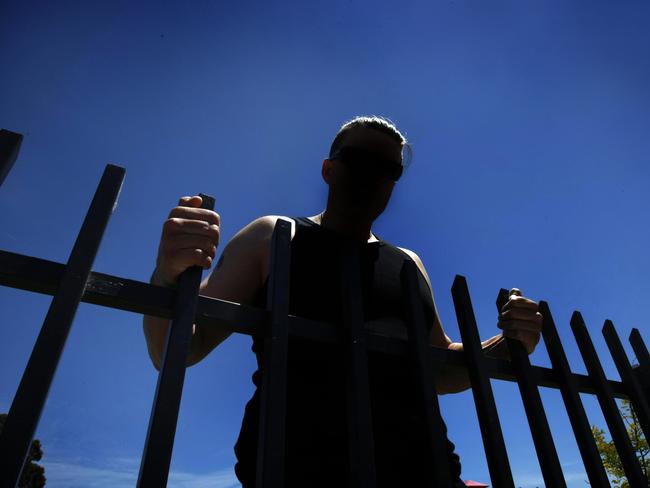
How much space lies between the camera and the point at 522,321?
192 centimetres

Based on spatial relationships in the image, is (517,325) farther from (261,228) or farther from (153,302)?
(153,302)

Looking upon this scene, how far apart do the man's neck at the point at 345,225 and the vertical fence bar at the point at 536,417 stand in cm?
92

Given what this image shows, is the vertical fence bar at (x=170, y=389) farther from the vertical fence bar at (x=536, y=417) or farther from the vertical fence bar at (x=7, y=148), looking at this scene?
the vertical fence bar at (x=536, y=417)

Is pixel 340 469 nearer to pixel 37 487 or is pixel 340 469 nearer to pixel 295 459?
pixel 295 459

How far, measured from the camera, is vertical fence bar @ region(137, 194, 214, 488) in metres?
0.98

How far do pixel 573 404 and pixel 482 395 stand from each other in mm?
623

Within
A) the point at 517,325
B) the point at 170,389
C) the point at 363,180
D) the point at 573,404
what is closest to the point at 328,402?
the point at 170,389

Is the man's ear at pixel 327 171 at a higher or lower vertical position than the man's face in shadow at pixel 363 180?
higher

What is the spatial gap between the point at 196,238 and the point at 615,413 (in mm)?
2244

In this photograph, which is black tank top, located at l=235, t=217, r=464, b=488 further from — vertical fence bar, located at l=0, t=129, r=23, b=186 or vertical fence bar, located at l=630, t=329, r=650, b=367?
vertical fence bar, located at l=630, t=329, r=650, b=367

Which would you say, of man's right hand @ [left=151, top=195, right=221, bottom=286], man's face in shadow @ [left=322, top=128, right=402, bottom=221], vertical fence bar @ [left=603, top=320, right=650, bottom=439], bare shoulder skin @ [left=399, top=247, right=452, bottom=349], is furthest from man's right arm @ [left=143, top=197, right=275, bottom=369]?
vertical fence bar @ [left=603, top=320, right=650, bottom=439]

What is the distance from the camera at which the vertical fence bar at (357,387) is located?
3.97 ft

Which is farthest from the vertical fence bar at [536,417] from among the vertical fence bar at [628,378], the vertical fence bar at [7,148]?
the vertical fence bar at [7,148]

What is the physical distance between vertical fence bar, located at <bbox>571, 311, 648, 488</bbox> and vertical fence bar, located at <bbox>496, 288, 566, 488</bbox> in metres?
0.55
